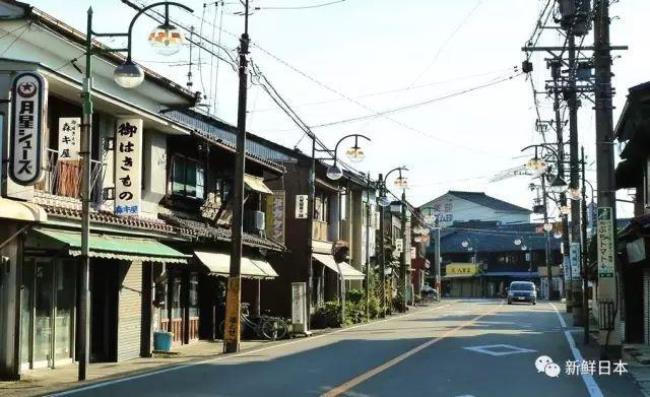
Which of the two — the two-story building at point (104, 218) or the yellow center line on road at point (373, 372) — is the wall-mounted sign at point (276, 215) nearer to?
the two-story building at point (104, 218)

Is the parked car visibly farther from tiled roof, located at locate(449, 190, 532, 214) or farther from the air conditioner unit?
tiled roof, located at locate(449, 190, 532, 214)

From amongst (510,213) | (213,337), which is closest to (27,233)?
(213,337)

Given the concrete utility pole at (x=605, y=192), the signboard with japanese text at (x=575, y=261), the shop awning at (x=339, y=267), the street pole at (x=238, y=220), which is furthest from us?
the shop awning at (x=339, y=267)

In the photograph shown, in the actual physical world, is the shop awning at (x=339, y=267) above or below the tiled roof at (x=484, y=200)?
below

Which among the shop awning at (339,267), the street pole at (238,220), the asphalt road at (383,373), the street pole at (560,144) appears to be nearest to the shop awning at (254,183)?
the asphalt road at (383,373)

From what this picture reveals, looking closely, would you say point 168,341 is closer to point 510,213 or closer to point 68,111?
point 68,111

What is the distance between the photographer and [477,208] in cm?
11788

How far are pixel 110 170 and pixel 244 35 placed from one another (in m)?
6.03

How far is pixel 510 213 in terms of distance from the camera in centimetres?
11581

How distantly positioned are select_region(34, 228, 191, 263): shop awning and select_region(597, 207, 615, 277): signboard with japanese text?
36.1 feet

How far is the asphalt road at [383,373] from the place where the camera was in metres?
14.4

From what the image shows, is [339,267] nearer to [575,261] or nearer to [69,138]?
[575,261]

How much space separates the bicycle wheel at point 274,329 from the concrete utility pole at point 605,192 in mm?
12341

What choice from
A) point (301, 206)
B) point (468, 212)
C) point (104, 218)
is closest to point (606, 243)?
point (104, 218)
